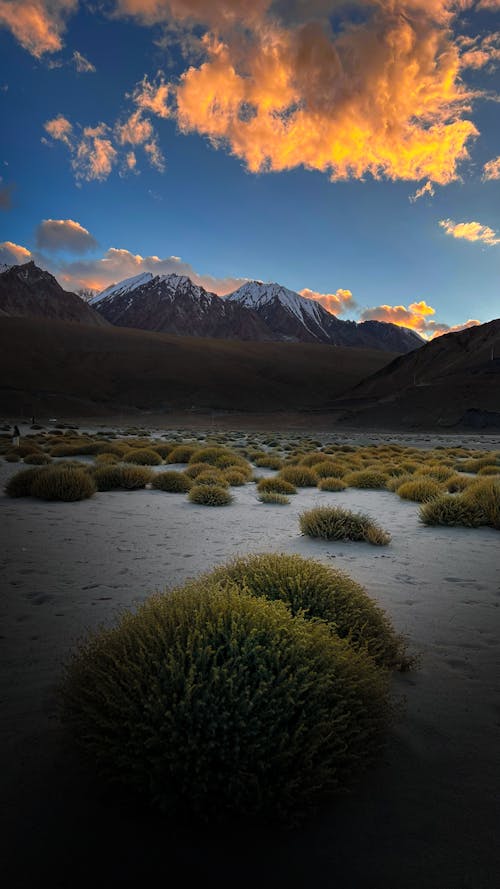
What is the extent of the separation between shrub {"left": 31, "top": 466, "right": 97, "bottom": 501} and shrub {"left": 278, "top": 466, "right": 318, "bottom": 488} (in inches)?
234

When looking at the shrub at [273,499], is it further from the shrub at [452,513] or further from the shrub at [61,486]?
the shrub at [61,486]

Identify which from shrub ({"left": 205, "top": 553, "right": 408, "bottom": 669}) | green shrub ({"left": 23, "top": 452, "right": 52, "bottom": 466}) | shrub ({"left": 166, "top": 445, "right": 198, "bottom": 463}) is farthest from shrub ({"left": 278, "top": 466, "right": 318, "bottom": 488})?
shrub ({"left": 205, "top": 553, "right": 408, "bottom": 669})

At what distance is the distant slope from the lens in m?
92.2

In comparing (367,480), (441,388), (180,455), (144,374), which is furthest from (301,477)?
(144,374)

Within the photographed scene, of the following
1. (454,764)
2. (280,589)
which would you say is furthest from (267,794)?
(280,589)

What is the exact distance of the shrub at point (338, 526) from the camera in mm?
7531

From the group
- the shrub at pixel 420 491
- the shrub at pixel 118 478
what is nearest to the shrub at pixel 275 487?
the shrub at pixel 420 491

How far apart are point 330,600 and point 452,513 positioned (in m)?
6.02

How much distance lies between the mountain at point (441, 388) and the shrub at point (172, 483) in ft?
174

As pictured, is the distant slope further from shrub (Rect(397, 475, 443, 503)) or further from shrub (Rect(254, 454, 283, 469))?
shrub (Rect(397, 475, 443, 503))

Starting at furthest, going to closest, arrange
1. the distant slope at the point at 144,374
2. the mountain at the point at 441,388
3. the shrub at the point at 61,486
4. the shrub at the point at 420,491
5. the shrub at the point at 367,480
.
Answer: the distant slope at the point at 144,374 → the mountain at the point at 441,388 → the shrub at the point at 367,480 → the shrub at the point at 420,491 → the shrub at the point at 61,486

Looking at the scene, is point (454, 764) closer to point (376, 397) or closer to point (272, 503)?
point (272, 503)

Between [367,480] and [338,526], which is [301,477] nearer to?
[367,480]

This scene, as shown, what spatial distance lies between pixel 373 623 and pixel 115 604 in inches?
100
